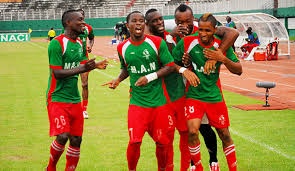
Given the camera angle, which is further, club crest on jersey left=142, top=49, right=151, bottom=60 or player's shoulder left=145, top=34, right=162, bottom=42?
player's shoulder left=145, top=34, right=162, bottom=42

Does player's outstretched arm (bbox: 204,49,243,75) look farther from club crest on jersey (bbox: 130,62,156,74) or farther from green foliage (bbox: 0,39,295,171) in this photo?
green foliage (bbox: 0,39,295,171)

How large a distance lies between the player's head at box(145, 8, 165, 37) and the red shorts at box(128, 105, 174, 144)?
1097 millimetres

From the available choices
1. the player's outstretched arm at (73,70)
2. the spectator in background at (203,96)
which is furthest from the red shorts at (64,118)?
the spectator in background at (203,96)

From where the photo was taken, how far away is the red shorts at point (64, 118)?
324 inches

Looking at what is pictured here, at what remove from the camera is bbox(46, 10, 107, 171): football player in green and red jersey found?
821 cm

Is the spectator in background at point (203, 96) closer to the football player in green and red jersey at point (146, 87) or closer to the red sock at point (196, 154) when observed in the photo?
the red sock at point (196, 154)

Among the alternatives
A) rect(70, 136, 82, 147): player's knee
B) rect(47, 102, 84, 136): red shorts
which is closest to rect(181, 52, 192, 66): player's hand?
rect(47, 102, 84, 136): red shorts

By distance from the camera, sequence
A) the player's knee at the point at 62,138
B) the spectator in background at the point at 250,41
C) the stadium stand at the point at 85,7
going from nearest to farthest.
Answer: the player's knee at the point at 62,138 < the spectator in background at the point at 250,41 < the stadium stand at the point at 85,7

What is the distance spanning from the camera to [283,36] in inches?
1362

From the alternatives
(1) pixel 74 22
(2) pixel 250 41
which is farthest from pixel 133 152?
(2) pixel 250 41

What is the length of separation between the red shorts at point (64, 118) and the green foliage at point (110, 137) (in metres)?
1.28

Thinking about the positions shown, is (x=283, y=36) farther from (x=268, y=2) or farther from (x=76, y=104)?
(x=76, y=104)

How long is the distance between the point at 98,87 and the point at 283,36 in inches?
630

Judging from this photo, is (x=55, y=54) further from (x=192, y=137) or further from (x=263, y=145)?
(x=263, y=145)
